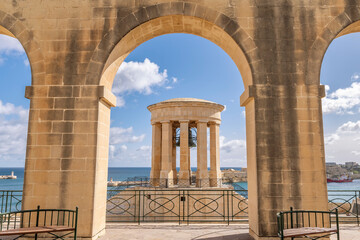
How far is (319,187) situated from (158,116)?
1579 centimetres

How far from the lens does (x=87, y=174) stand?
6.44 metres

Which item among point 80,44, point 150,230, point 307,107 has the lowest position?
point 150,230

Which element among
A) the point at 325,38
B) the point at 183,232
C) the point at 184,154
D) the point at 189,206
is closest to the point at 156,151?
the point at 184,154

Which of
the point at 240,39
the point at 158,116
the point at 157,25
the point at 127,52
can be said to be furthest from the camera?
the point at 158,116

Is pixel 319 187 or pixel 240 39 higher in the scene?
pixel 240 39

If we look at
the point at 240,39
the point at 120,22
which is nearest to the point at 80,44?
the point at 120,22

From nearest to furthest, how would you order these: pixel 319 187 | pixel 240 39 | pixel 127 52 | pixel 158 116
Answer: pixel 319 187 < pixel 240 39 < pixel 127 52 < pixel 158 116

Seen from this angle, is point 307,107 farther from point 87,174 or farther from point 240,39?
point 87,174

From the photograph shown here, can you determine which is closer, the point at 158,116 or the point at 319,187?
the point at 319,187

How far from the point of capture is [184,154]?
68.5ft

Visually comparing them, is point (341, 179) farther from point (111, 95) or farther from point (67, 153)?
point (67, 153)

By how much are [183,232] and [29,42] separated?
6811mm

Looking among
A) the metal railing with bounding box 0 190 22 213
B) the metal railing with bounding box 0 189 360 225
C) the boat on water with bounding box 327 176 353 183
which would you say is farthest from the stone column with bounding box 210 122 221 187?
the boat on water with bounding box 327 176 353 183

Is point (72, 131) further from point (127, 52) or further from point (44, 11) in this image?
point (44, 11)
